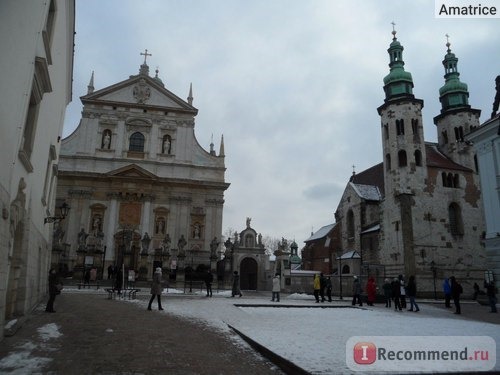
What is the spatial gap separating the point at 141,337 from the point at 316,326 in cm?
440

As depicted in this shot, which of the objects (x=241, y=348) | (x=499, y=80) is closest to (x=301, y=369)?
(x=241, y=348)

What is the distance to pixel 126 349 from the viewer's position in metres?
7.04

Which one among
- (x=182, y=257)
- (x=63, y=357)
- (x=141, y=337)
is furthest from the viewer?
(x=182, y=257)

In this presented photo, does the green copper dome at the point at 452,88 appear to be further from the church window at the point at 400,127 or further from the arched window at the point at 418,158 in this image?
the arched window at the point at 418,158

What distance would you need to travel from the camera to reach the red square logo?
602cm

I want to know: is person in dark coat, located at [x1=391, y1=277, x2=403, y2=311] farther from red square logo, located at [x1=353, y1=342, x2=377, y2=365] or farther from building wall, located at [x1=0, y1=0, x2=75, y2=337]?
building wall, located at [x1=0, y1=0, x2=75, y2=337]

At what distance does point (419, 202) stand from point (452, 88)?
1628 cm

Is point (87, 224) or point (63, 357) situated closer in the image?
point (63, 357)

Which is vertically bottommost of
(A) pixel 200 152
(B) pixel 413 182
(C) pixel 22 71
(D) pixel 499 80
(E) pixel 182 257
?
(E) pixel 182 257

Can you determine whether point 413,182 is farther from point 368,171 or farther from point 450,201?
point 368,171

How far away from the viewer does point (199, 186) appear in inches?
1623

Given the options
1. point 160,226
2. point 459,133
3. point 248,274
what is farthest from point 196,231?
point 459,133

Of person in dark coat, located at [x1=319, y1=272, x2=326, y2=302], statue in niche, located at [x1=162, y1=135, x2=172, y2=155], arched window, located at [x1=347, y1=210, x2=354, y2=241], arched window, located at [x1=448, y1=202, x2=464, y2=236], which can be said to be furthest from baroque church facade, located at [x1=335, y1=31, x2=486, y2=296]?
statue in niche, located at [x1=162, y1=135, x2=172, y2=155]

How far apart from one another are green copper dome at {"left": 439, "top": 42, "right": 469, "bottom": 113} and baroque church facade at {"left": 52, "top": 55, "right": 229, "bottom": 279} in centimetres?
2561
